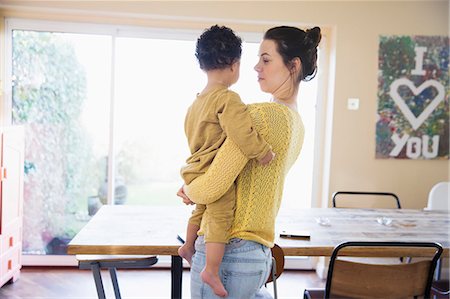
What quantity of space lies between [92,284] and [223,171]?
8.38ft

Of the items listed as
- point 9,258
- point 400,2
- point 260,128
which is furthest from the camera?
point 400,2

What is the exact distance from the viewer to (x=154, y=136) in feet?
11.7

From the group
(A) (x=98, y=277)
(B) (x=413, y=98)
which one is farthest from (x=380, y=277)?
(B) (x=413, y=98)

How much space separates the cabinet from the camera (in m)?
2.82

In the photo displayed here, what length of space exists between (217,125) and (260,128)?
0.11 meters

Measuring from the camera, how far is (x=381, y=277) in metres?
1.65

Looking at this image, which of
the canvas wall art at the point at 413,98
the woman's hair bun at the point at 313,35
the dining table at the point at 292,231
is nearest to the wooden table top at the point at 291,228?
the dining table at the point at 292,231

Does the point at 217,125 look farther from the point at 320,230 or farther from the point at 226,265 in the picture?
the point at 320,230

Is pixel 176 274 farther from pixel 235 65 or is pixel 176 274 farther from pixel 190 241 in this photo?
pixel 235 65

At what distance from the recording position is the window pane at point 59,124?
3.37 meters

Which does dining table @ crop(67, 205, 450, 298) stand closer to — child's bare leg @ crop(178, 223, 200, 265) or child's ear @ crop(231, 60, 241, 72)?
child's bare leg @ crop(178, 223, 200, 265)

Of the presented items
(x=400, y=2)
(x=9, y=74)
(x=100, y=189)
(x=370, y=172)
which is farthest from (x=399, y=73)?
(x=9, y=74)

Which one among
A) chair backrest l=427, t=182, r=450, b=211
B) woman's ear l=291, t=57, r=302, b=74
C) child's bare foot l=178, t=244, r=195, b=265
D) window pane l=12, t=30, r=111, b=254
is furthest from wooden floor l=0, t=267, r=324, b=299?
woman's ear l=291, t=57, r=302, b=74

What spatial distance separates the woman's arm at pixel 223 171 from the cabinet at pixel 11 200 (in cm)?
223
